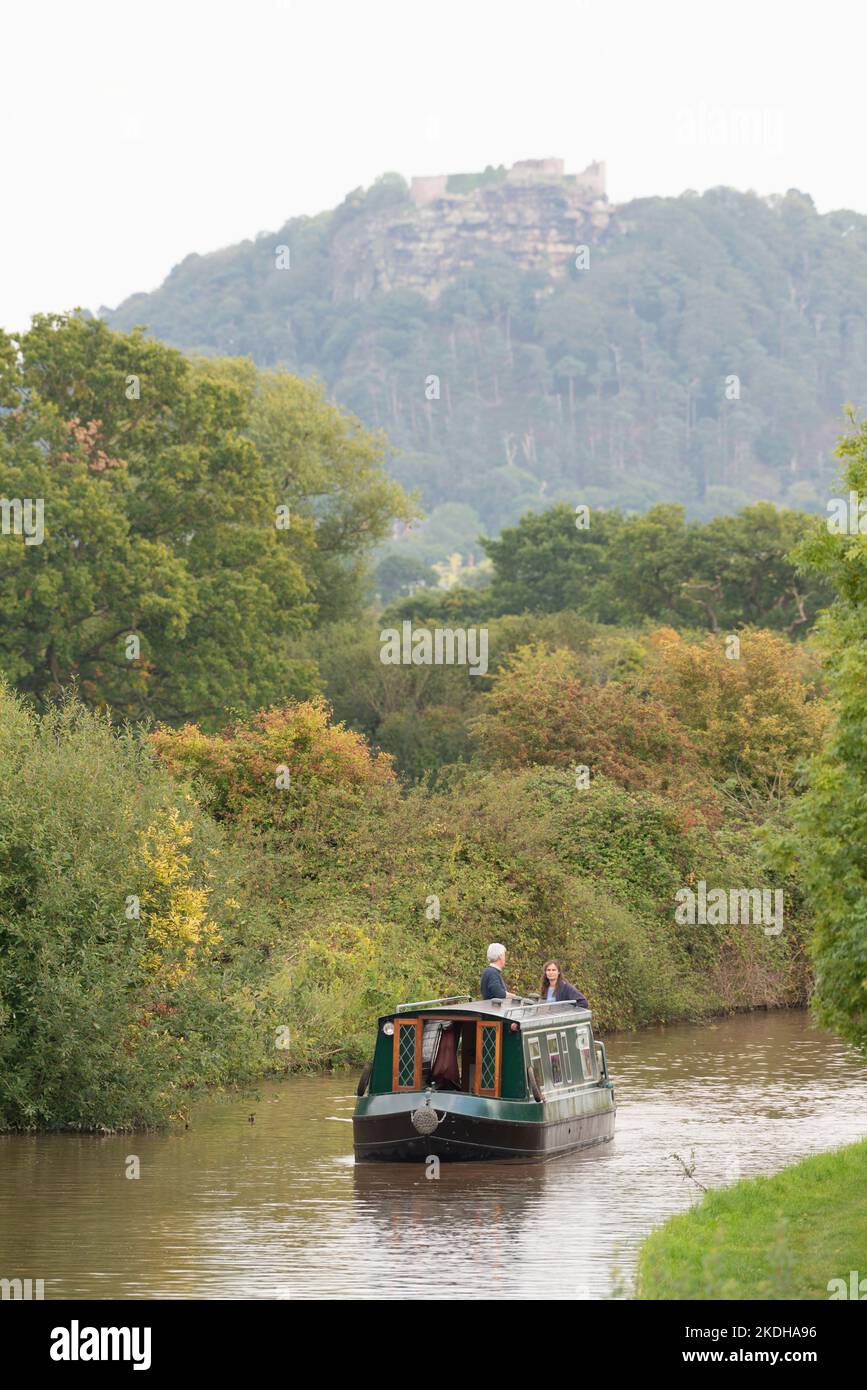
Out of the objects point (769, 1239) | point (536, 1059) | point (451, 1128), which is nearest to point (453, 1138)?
point (451, 1128)

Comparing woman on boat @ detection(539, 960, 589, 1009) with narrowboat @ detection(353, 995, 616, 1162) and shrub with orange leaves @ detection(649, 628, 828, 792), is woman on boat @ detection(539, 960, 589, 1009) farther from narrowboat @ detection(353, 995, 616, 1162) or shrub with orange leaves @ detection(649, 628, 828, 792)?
shrub with orange leaves @ detection(649, 628, 828, 792)

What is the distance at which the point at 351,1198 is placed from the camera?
2231 centimetres

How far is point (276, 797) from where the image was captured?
125 feet

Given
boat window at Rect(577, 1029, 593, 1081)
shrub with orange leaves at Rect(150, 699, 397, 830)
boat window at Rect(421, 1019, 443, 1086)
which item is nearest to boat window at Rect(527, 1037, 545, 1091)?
boat window at Rect(421, 1019, 443, 1086)

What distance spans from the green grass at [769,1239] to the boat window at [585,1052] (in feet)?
16.4

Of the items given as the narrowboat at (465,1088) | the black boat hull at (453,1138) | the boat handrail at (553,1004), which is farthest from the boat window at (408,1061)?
the boat handrail at (553,1004)

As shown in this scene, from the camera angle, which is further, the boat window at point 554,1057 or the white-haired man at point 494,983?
the white-haired man at point 494,983

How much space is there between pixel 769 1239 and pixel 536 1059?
7.75 meters

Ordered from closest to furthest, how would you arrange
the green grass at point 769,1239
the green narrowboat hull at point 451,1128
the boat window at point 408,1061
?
the green grass at point 769,1239, the green narrowboat hull at point 451,1128, the boat window at point 408,1061

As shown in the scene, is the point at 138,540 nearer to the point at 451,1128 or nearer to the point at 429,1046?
the point at 429,1046

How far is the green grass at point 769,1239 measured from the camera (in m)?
15.1

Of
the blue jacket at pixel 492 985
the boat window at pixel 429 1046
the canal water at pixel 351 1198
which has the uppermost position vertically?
the blue jacket at pixel 492 985

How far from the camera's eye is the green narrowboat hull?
24.2 metres

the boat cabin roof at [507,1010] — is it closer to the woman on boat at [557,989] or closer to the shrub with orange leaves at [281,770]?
the woman on boat at [557,989]
